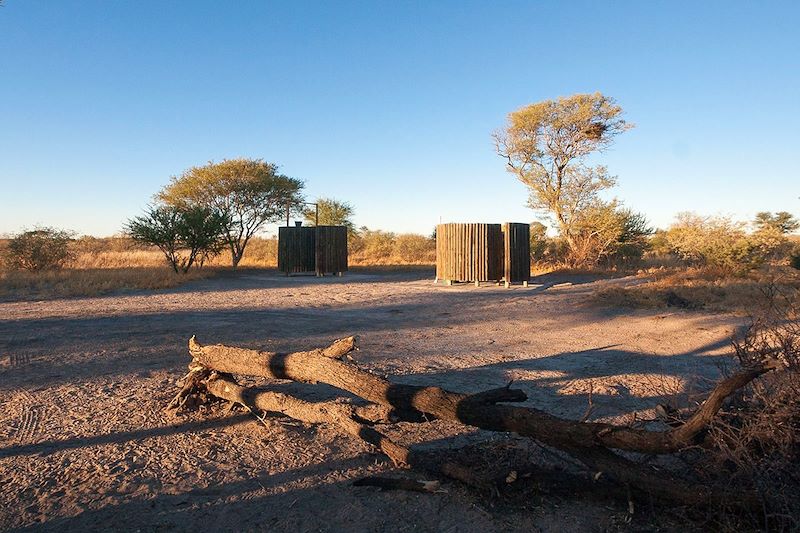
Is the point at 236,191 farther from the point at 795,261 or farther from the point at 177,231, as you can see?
the point at 795,261

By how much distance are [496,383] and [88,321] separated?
7.55 m

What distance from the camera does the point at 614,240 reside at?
1057 inches

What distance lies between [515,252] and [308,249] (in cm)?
1043

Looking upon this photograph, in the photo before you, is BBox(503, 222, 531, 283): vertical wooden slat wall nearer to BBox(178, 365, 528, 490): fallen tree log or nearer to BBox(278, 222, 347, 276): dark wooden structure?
BBox(278, 222, 347, 276): dark wooden structure

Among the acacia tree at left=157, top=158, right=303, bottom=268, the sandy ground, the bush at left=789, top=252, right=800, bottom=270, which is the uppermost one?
the acacia tree at left=157, top=158, right=303, bottom=268

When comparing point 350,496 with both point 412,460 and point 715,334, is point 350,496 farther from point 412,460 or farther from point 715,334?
point 715,334

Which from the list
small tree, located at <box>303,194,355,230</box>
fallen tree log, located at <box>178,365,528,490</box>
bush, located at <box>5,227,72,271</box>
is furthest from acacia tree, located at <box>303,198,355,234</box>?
fallen tree log, located at <box>178,365,528,490</box>

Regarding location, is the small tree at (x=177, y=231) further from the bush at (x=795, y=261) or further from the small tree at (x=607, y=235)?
the bush at (x=795, y=261)

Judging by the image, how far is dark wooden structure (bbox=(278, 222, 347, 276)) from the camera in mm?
25719

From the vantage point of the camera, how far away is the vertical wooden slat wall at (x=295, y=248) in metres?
25.8

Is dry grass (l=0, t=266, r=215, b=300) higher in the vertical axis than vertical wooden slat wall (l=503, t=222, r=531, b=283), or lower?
lower

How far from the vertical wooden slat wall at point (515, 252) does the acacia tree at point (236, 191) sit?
52.9ft

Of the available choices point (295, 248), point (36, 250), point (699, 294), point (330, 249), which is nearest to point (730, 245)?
point (699, 294)

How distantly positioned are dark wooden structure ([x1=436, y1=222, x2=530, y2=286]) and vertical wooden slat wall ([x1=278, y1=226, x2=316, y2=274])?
27.5 ft
